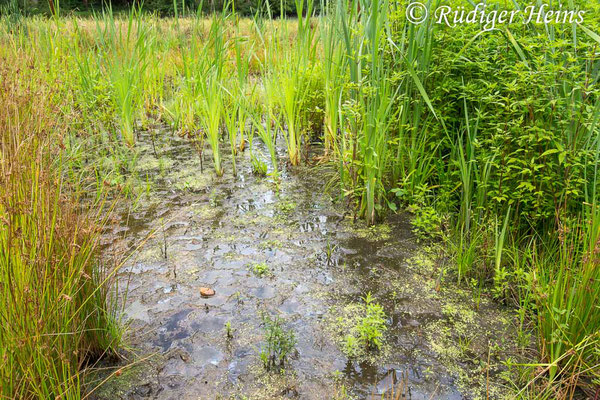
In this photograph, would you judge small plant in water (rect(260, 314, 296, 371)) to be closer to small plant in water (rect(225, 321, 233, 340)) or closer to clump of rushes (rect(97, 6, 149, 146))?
small plant in water (rect(225, 321, 233, 340))

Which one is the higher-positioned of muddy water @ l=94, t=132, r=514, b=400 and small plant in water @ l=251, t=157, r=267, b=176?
small plant in water @ l=251, t=157, r=267, b=176

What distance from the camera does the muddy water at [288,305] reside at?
5.62ft

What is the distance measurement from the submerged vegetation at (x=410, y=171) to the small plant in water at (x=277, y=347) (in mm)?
11

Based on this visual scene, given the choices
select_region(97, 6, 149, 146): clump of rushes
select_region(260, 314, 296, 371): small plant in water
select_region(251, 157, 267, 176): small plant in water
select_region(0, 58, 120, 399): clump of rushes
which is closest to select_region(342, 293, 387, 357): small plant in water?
select_region(260, 314, 296, 371): small plant in water

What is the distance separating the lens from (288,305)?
2.17m

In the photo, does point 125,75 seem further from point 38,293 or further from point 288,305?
point 38,293

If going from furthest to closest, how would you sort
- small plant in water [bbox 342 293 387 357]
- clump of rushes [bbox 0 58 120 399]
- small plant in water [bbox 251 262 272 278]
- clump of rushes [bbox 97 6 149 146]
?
clump of rushes [bbox 97 6 149 146] < small plant in water [bbox 251 262 272 278] < small plant in water [bbox 342 293 387 357] < clump of rushes [bbox 0 58 120 399]

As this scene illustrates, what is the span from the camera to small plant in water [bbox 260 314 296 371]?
5.83 ft

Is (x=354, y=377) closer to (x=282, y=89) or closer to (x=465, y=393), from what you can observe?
(x=465, y=393)

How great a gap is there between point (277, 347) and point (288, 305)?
1.14 ft

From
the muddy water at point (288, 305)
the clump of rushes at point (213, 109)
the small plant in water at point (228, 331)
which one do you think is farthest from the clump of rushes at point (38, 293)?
the clump of rushes at point (213, 109)

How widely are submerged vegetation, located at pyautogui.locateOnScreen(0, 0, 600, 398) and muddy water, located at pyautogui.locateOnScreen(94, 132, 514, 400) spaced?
11 cm

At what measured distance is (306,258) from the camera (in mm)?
2578

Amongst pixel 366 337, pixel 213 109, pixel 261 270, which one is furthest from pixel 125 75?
pixel 366 337
